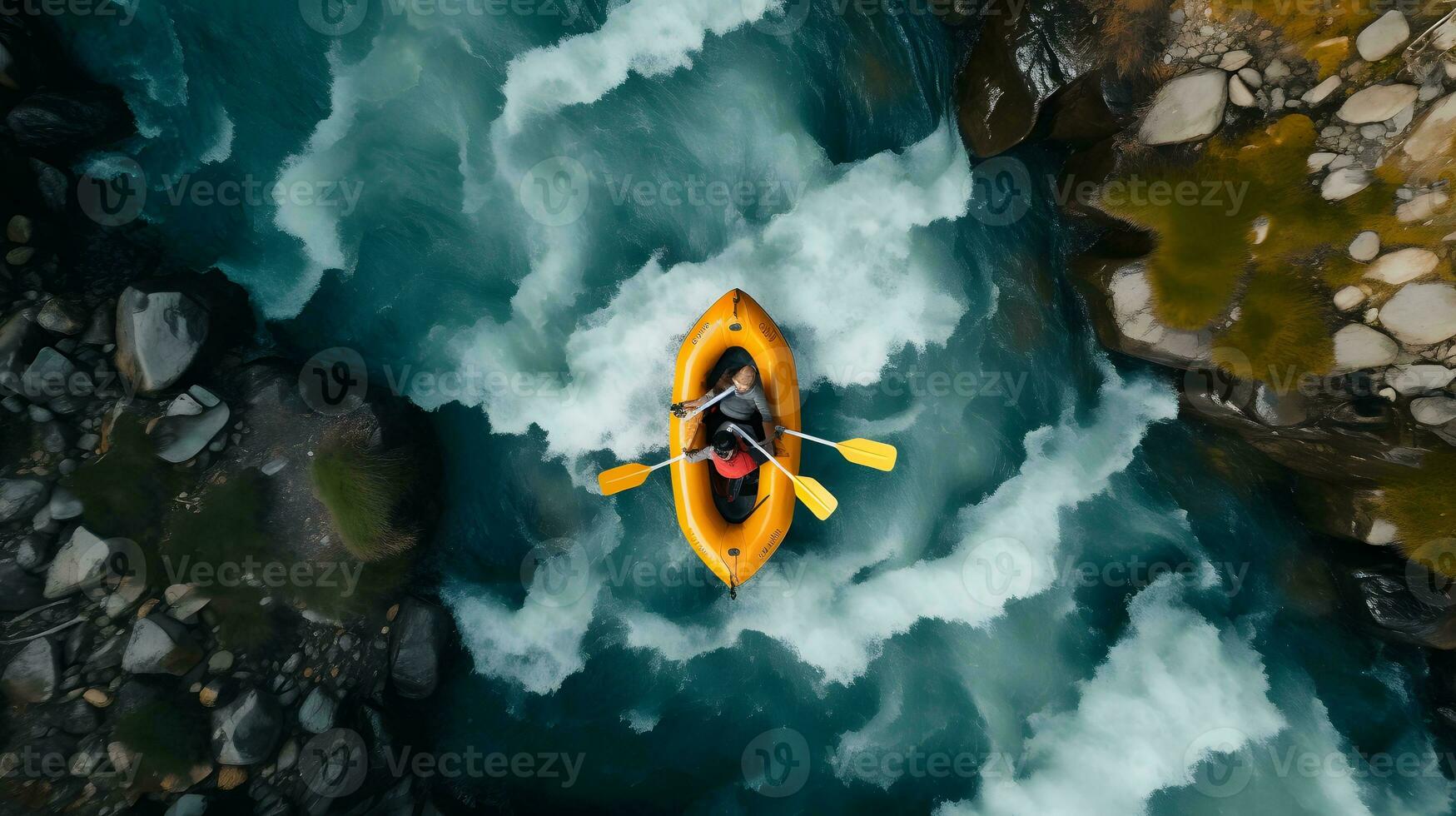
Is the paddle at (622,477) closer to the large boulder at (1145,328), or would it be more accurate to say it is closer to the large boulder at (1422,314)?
the large boulder at (1145,328)

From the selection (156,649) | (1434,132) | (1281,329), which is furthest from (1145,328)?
(156,649)

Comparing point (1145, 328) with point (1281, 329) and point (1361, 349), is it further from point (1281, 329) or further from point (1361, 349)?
point (1361, 349)

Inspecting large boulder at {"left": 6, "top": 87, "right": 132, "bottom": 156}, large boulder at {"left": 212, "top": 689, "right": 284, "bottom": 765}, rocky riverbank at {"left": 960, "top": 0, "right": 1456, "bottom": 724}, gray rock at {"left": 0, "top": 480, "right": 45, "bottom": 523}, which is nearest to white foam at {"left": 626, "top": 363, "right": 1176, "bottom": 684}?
rocky riverbank at {"left": 960, "top": 0, "right": 1456, "bottom": 724}

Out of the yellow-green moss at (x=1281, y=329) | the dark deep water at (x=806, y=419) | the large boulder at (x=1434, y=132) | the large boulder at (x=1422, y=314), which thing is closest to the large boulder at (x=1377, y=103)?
the large boulder at (x=1434, y=132)

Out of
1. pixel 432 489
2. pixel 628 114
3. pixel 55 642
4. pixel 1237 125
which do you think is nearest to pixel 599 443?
pixel 432 489

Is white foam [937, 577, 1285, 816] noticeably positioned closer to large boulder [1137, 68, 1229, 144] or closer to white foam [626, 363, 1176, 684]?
white foam [626, 363, 1176, 684]

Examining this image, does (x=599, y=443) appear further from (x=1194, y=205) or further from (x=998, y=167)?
(x=1194, y=205)
